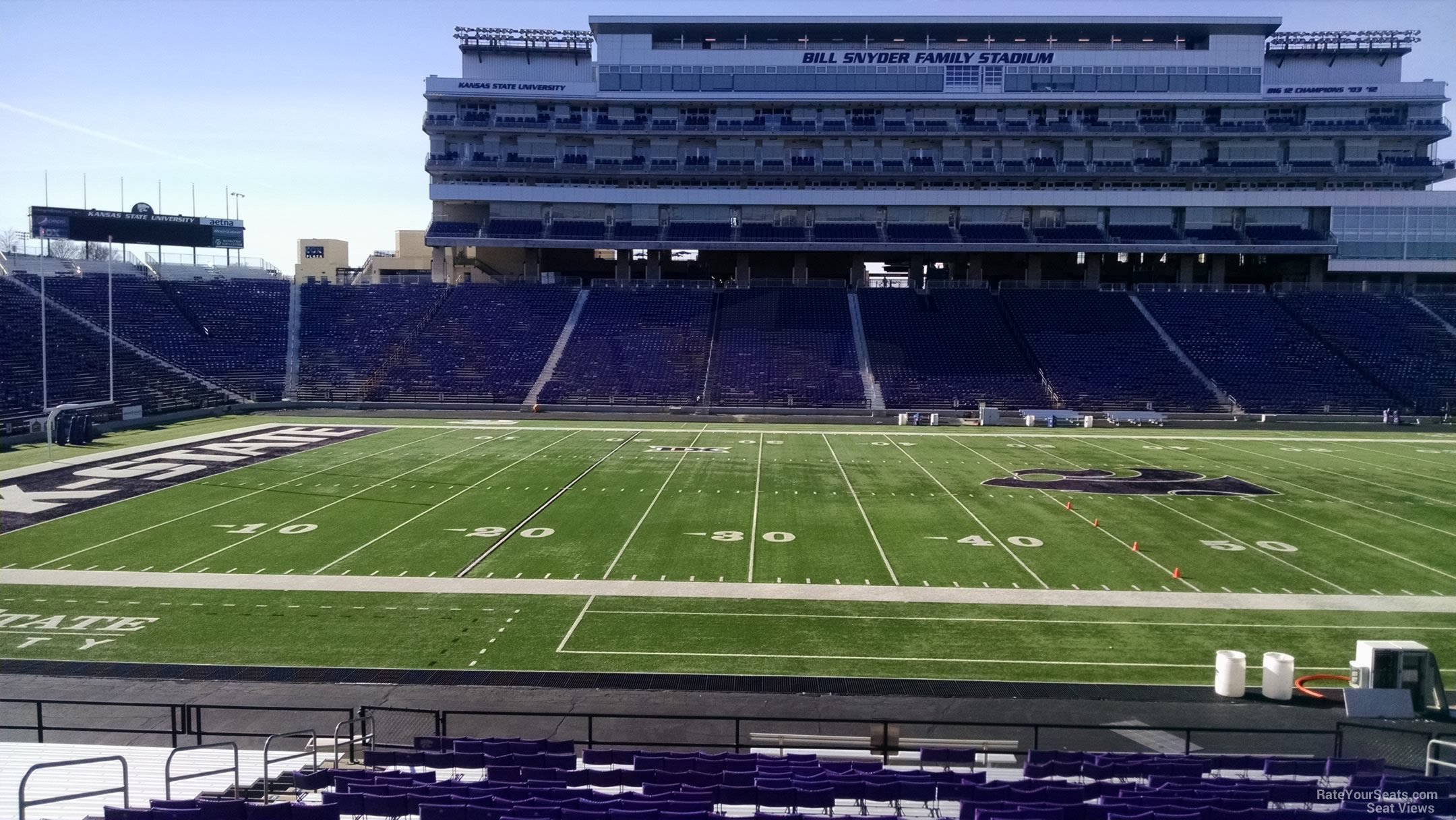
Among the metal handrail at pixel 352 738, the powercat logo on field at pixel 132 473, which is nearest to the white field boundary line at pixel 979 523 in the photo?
the metal handrail at pixel 352 738

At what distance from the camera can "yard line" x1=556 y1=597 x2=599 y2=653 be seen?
15242 millimetres

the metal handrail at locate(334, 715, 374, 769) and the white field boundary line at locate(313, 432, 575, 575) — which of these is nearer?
the metal handrail at locate(334, 715, 374, 769)

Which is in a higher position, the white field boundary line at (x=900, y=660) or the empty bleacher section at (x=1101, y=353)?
the empty bleacher section at (x=1101, y=353)

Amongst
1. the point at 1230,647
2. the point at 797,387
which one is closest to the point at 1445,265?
the point at 797,387

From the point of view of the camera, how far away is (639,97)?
65250 millimetres

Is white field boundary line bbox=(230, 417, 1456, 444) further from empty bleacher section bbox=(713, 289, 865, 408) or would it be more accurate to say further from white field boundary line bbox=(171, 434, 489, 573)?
empty bleacher section bbox=(713, 289, 865, 408)

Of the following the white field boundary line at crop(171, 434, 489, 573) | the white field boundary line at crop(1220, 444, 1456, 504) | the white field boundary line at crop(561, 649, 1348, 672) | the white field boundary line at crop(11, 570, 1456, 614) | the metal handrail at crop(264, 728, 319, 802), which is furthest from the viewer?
the white field boundary line at crop(1220, 444, 1456, 504)

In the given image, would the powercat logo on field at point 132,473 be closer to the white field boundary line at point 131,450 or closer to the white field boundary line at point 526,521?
the white field boundary line at point 131,450

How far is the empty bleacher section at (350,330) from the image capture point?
171ft

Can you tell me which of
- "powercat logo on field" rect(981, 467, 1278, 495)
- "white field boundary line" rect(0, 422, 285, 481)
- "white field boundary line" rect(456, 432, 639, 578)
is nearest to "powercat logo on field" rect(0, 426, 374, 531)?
"white field boundary line" rect(0, 422, 285, 481)

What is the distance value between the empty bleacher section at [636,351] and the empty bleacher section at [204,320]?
53.3 feet

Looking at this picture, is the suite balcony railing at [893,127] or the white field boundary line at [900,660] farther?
the suite balcony railing at [893,127]

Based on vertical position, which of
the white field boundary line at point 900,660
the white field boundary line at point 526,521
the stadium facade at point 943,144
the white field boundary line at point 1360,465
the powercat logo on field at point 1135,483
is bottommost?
the white field boundary line at point 900,660

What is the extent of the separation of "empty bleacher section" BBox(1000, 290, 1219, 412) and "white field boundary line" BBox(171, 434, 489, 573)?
107ft
